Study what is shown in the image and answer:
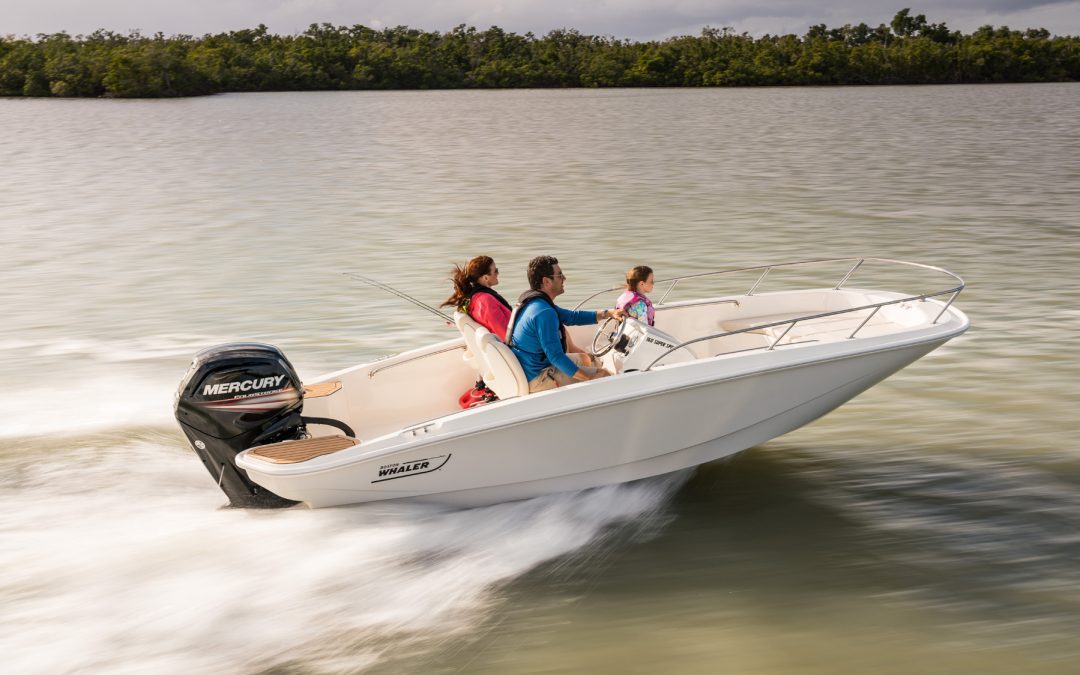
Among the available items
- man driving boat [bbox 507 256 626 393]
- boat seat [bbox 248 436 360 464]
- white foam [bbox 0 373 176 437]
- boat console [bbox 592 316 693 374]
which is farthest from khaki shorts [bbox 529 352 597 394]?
white foam [bbox 0 373 176 437]

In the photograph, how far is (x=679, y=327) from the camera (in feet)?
17.8

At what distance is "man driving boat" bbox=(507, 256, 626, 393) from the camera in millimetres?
4246

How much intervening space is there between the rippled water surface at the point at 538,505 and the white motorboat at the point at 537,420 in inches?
9.1

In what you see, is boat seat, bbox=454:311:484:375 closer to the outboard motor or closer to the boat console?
the boat console

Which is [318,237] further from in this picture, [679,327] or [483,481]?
[483,481]

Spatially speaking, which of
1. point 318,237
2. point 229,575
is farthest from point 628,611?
point 318,237

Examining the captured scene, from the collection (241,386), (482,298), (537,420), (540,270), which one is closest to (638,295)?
(540,270)

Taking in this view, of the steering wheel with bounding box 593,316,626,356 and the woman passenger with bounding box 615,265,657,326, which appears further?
the steering wheel with bounding box 593,316,626,356

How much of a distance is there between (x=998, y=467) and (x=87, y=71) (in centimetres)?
6405

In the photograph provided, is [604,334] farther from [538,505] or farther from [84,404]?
[84,404]

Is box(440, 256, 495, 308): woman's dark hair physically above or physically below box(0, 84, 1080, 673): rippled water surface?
above

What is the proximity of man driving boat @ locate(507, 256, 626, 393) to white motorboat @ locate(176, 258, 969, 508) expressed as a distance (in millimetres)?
92

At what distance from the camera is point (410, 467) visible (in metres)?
4.16

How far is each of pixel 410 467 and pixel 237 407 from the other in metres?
0.77
